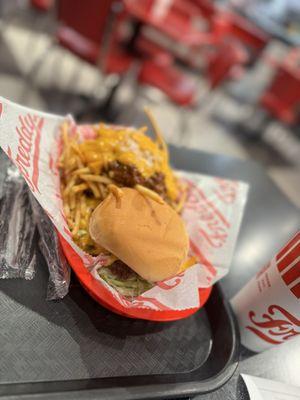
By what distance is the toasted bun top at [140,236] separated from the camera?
34.7 inches

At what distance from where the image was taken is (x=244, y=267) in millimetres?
1285

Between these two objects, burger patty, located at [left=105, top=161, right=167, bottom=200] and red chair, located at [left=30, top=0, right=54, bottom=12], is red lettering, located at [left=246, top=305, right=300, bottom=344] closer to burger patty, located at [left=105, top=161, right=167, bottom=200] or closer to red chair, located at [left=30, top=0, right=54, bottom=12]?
burger patty, located at [left=105, top=161, right=167, bottom=200]

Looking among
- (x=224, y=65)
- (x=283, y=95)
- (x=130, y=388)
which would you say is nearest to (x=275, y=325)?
(x=130, y=388)

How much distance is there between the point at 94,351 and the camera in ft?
2.78

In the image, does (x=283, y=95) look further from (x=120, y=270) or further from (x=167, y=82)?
(x=120, y=270)

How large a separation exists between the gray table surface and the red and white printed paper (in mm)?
133

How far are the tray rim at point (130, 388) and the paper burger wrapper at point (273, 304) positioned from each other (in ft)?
0.32

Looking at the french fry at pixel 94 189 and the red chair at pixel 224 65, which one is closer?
the french fry at pixel 94 189

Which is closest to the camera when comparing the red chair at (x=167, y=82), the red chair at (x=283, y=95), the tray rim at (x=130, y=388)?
the tray rim at (x=130, y=388)

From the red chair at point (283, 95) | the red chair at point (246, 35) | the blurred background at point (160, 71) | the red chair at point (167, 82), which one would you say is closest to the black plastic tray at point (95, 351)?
the blurred background at point (160, 71)

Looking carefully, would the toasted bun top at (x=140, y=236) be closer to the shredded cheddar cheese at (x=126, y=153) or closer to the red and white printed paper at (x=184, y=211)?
the red and white printed paper at (x=184, y=211)

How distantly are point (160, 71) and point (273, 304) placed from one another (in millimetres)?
2803

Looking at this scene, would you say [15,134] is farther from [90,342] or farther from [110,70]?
[110,70]

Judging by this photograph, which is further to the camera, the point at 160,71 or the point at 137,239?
the point at 160,71
